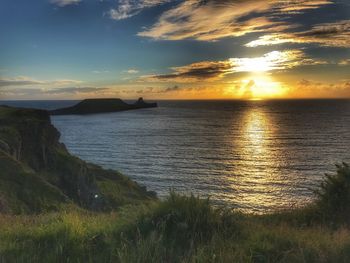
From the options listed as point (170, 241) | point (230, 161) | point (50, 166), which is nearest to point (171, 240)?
point (170, 241)

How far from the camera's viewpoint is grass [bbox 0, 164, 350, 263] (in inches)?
214

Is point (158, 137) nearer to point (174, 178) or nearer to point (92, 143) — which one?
point (92, 143)

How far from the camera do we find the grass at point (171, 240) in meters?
5.43

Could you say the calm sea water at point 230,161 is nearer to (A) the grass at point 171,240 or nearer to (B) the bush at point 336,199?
(B) the bush at point 336,199

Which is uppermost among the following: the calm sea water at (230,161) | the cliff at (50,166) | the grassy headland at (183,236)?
the grassy headland at (183,236)

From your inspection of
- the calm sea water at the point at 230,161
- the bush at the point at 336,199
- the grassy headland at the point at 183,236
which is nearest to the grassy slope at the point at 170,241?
the grassy headland at the point at 183,236

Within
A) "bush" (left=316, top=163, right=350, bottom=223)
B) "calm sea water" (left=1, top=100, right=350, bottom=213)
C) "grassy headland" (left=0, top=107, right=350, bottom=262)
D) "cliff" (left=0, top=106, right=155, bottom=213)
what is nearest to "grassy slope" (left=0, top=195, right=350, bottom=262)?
"grassy headland" (left=0, top=107, right=350, bottom=262)

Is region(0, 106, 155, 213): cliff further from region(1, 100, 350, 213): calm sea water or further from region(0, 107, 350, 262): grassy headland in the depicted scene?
region(0, 107, 350, 262): grassy headland

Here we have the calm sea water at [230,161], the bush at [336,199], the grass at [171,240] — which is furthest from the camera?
the calm sea water at [230,161]

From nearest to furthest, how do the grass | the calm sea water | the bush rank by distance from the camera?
the grass
the bush
the calm sea water

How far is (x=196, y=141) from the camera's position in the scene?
115938 millimetres

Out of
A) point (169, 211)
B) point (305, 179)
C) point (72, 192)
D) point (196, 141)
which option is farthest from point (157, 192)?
point (196, 141)

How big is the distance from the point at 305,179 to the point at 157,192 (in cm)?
2694

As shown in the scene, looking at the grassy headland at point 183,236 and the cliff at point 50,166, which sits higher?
the grassy headland at point 183,236
